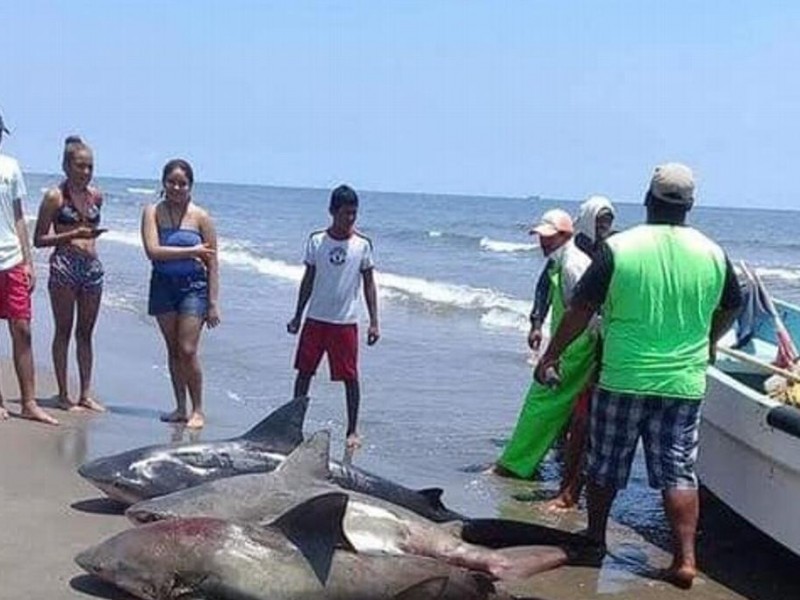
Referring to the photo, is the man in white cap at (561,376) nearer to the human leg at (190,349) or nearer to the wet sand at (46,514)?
the human leg at (190,349)

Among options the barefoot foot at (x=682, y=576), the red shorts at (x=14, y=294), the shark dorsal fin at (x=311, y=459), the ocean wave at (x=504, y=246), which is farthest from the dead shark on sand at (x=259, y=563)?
the ocean wave at (x=504, y=246)

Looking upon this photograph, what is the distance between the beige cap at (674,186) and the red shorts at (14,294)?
4535 mm

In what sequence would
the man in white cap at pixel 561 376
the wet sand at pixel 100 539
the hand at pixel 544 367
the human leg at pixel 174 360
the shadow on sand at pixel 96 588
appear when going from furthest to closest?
the human leg at pixel 174 360 → the man in white cap at pixel 561 376 → the hand at pixel 544 367 → the wet sand at pixel 100 539 → the shadow on sand at pixel 96 588

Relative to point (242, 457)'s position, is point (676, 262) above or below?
above

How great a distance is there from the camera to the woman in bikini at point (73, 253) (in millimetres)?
9188

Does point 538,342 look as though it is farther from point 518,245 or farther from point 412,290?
point 518,245

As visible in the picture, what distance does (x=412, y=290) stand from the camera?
2592cm

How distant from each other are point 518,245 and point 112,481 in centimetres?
4290

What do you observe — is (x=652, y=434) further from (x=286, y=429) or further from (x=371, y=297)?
(x=371, y=297)

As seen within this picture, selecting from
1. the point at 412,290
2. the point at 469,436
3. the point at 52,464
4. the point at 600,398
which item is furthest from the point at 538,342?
the point at 412,290

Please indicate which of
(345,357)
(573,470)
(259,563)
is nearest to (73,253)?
(345,357)

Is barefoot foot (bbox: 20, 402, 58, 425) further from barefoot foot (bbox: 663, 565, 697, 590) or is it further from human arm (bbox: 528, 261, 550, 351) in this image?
barefoot foot (bbox: 663, 565, 697, 590)

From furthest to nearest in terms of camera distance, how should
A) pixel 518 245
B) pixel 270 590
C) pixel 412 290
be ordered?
1. pixel 518 245
2. pixel 412 290
3. pixel 270 590

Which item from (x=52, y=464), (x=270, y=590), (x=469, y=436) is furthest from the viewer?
(x=469, y=436)
